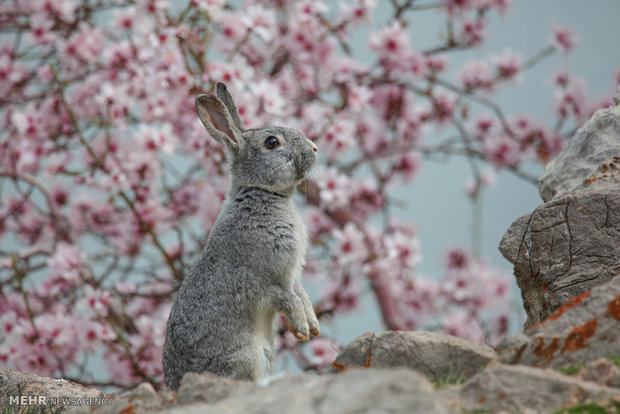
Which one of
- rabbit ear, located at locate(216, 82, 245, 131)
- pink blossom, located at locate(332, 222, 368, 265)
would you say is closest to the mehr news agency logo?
rabbit ear, located at locate(216, 82, 245, 131)

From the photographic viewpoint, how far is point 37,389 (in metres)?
Result: 5.43

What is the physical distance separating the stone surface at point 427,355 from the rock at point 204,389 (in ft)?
2.61

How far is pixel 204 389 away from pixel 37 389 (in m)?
2.50

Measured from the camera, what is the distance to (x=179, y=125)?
9289 millimetres

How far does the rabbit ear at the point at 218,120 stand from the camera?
5125 millimetres

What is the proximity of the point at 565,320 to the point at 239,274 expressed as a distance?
2.06 meters

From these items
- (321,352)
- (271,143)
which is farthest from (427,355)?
(321,352)

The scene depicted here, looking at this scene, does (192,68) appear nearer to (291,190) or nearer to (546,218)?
(291,190)

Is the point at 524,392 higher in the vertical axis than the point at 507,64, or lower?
lower

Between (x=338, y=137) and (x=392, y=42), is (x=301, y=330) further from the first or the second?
(x=392, y=42)

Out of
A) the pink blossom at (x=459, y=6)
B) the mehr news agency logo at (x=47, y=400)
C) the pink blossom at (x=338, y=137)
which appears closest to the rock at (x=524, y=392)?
the mehr news agency logo at (x=47, y=400)

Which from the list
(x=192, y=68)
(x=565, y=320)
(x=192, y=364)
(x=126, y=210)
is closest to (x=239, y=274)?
(x=192, y=364)

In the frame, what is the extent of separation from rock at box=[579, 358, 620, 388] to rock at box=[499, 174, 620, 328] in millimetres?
1403

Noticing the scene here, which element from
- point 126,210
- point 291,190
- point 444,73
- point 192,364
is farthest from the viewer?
point 444,73
